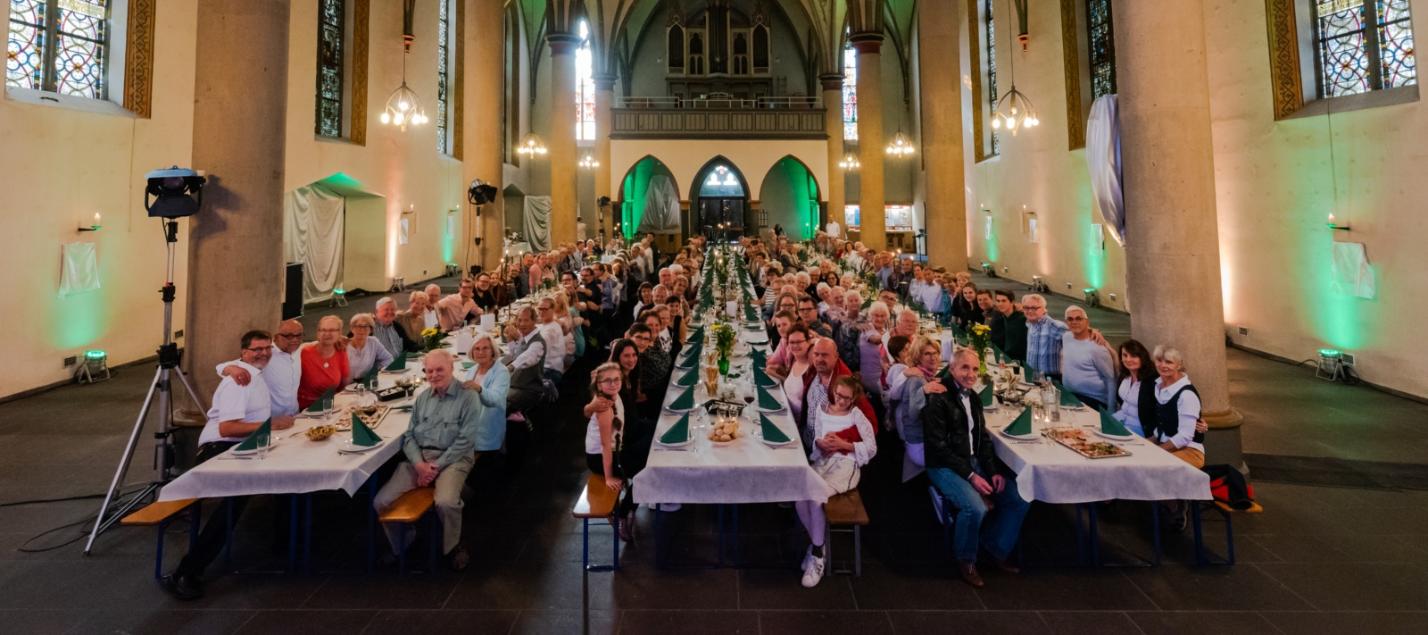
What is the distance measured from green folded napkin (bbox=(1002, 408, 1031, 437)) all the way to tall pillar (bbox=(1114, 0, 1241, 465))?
1.76 meters

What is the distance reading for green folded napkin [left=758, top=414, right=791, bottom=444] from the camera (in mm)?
3635

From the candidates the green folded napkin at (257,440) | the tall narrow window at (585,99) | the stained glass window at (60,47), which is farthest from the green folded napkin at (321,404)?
the tall narrow window at (585,99)

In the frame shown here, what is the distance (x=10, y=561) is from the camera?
380 centimetres

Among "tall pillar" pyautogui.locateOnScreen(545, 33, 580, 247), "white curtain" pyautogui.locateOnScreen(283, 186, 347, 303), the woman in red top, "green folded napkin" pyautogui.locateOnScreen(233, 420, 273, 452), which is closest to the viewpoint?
"green folded napkin" pyautogui.locateOnScreen(233, 420, 273, 452)

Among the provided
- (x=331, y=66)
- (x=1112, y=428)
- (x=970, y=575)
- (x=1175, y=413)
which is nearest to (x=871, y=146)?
(x=331, y=66)

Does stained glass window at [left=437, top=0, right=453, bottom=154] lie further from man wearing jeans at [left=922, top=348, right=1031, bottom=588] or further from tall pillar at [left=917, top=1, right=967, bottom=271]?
man wearing jeans at [left=922, top=348, right=1031, bottom=588]

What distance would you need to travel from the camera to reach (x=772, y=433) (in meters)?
3.69

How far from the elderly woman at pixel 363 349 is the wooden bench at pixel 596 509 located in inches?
112

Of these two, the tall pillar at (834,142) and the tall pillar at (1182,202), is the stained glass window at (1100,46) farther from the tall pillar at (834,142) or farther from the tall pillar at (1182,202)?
the tall pillar at (834,142)

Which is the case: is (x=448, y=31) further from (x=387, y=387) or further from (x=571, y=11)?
(x=387, y=387)

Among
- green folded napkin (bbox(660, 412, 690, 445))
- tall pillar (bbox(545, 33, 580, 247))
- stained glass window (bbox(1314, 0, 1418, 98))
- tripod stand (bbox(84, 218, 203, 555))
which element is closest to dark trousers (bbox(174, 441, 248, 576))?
tripod stand (bbox(84, 218, 203, 555))

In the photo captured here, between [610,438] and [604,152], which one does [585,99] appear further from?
[610,438]

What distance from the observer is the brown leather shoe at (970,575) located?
3.52 metres

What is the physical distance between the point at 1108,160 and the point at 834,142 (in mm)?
19458
